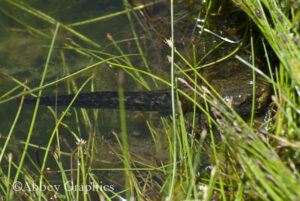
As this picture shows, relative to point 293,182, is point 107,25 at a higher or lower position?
higher

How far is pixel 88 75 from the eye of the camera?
4012 mm

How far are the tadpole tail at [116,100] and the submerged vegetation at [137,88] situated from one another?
0.08 meters

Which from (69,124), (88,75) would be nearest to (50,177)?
(69,124)

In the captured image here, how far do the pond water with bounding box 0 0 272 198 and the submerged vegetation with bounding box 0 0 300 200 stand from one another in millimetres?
13

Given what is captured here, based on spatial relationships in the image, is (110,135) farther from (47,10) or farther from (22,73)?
(47,10)

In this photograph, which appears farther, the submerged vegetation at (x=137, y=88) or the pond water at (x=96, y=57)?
the pond water at (x=96, y=57)

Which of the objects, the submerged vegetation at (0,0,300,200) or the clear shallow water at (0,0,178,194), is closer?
the submerged vegetation at (0,0,300,200)

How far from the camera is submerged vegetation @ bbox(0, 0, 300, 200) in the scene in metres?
2.55

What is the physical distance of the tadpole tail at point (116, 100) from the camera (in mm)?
3643

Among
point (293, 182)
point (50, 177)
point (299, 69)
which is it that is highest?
point (299, 69)

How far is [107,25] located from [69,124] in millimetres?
1455

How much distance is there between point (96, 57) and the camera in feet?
13.4

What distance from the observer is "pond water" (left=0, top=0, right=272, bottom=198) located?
11.8 ft

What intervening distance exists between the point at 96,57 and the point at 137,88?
2.27ft
